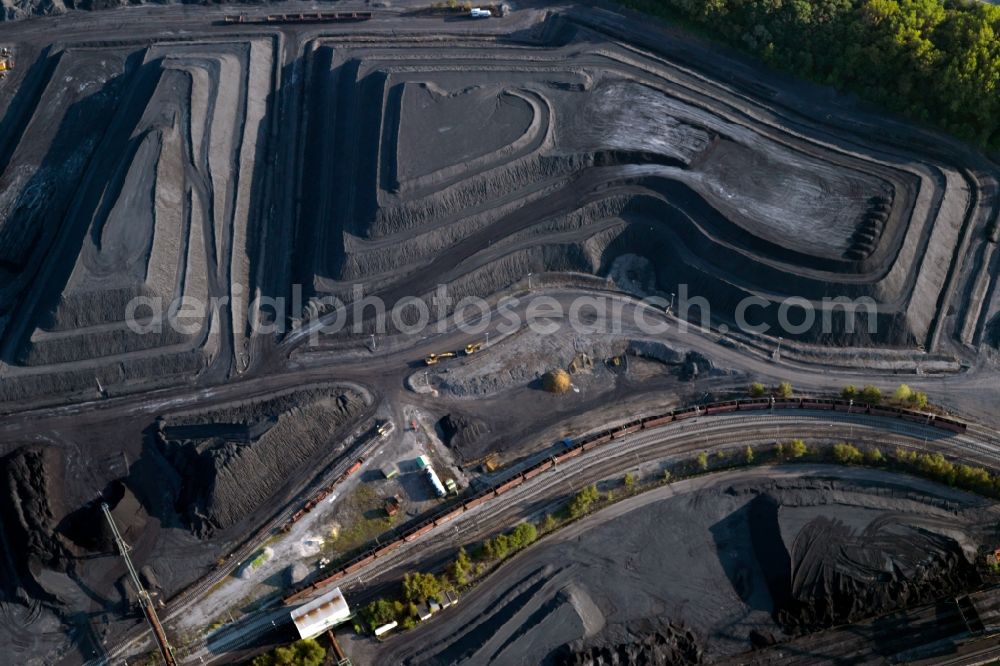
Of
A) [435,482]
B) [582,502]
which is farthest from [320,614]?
[582,502]

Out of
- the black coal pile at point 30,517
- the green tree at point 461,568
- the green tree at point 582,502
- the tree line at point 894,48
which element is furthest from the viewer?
the tree line at point 894,48

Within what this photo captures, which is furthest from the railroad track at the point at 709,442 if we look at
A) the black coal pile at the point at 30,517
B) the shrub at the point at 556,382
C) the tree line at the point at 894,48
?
the tree line at the point at 894,48

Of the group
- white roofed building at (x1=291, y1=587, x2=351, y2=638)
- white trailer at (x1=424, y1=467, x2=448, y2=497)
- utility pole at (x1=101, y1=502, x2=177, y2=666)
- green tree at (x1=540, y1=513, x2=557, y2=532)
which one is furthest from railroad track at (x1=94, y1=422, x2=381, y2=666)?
green tree at (x1=540, y1=513, x2=557, y2=532)

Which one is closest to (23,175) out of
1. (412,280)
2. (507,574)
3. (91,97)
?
(91,97)

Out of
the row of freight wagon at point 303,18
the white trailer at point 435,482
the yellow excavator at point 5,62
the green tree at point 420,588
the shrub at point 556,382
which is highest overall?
the row of freight wagon at point 303,18

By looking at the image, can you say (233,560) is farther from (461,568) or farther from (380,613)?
(461,568)

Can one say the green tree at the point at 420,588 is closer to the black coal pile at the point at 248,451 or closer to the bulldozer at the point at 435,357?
the black coal pile at the point at 248,451

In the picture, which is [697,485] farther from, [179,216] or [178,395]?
[179,216]
